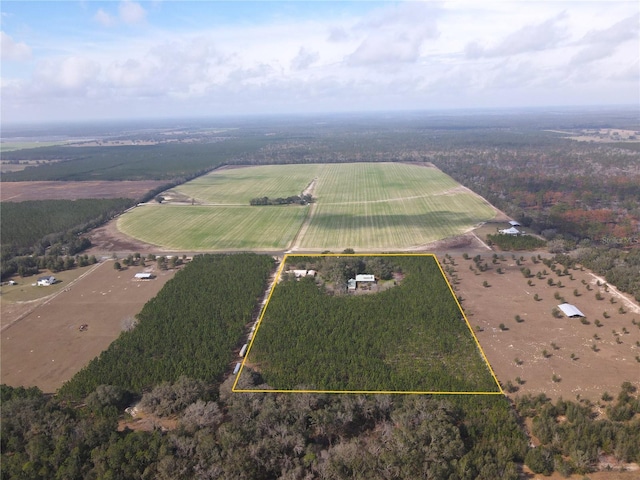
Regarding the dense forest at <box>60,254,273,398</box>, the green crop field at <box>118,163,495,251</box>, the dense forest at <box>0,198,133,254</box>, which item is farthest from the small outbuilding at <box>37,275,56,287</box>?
the green crop field at <box>118,163,495,251</box>

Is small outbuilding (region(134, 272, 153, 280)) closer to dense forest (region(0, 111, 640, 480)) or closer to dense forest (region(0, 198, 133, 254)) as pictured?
dense forest (region(0, 111, 640, 480))

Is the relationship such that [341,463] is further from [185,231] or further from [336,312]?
[185,231]

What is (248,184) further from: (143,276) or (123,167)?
(143,276)

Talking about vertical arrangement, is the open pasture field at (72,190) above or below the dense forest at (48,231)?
above

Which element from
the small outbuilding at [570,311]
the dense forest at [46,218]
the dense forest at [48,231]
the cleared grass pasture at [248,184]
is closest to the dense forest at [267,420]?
the small outbuilding at [570,311]

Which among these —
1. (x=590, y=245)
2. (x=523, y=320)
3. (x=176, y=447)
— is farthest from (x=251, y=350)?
(x=590, y=245)

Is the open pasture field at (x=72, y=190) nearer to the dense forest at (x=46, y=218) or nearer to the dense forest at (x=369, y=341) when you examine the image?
the dense forest at (x=46, y=218)
